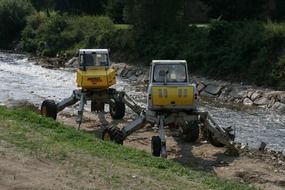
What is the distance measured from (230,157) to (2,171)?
8.16 m

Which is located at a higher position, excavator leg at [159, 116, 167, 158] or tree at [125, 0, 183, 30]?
tree at [125, 0, 183, 30]

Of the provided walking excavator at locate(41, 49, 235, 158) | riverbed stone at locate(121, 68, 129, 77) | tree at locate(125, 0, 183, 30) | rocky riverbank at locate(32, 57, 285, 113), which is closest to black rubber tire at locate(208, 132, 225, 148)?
walking excavator at locate(41, 49, 235, 158)

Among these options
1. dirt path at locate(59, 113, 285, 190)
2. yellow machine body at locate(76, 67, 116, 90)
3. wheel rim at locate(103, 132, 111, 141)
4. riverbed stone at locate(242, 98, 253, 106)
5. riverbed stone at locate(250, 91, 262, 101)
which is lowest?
riverbed stone at locate(242, 98, 253, 106)

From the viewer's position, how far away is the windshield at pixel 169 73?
56.9ft

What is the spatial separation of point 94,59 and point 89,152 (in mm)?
9280

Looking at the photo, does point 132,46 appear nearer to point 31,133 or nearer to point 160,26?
point 160,26

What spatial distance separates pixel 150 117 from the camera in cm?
1720

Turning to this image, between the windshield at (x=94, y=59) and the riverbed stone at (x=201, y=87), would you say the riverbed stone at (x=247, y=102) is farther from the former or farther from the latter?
the windshield at (x=94, y=59)

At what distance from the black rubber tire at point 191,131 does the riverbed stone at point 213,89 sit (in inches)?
557

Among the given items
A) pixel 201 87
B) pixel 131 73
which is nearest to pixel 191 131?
pixel 201 87

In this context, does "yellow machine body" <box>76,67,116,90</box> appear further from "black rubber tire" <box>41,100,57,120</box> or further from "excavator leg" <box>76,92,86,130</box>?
"black rubber tire" <box>41,100,57,120</box>

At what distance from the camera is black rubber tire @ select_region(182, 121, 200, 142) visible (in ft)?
58.8

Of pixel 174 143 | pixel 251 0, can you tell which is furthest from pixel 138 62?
pixel 174 143

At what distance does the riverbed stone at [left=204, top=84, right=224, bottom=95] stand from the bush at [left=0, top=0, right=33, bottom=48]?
35.6 meters
